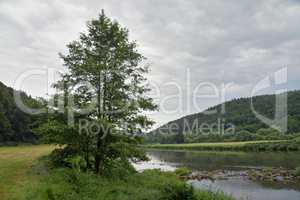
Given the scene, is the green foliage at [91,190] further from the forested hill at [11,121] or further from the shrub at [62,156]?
the forested hill at [11,121]

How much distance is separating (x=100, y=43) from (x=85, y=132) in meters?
5.30

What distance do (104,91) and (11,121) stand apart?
5198 cm

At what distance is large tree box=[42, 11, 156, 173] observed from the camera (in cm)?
1772

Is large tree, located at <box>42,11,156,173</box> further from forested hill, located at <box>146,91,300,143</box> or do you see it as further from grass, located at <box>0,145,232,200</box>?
forested hill, located at <box>146,91,300,143</box>

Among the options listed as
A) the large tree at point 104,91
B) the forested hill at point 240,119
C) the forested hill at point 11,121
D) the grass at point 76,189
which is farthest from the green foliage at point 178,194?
the forested hill at point 240,119

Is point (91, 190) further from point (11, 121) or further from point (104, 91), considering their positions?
point (11, 121)

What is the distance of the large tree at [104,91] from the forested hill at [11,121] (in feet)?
144

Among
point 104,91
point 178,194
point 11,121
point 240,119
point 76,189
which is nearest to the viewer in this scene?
point 178,194

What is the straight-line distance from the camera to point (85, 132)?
57.7 feet

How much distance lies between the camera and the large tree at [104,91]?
1772cm

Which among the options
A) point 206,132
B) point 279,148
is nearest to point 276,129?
point 206,132

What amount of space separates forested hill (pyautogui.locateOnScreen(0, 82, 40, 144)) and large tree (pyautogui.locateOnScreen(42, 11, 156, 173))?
4394cm

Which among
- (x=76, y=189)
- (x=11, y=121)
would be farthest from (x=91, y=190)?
(x=11, y=121)

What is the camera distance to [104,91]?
719 inches
